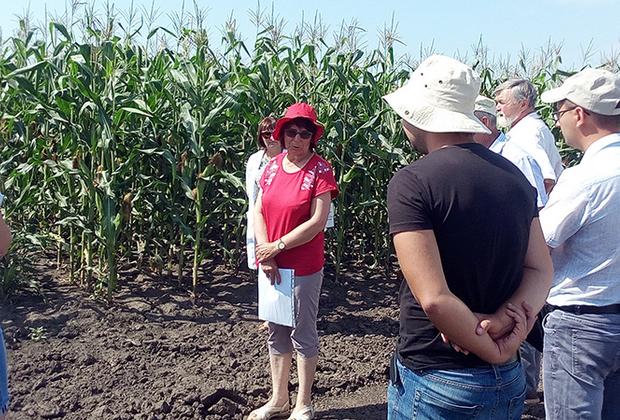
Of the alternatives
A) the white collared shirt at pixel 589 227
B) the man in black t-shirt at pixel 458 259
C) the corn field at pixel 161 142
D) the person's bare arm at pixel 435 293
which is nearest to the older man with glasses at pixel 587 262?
the white collared shirt at pixel 589 227

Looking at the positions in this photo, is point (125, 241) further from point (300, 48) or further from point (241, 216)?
point (300, 48)

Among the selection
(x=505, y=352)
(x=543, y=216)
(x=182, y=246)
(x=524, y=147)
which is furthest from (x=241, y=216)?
(x=505, y=352)

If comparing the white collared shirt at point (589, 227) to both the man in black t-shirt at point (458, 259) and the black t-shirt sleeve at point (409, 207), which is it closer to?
the man in black t-shirt at point (458, 259)

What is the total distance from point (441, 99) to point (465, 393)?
2.91 feet

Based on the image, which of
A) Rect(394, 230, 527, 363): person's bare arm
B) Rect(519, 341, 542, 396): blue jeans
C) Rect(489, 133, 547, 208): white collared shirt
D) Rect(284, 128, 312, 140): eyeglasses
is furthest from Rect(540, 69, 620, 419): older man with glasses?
Rect(519, 341, 542, 396): blue jeans

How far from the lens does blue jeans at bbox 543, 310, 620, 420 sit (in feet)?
8.29

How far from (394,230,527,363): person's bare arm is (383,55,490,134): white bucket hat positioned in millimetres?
363

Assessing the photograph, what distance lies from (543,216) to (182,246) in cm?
410

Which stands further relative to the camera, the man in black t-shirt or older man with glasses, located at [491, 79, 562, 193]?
older man with glasses, located at [491, 79, 562, 193]

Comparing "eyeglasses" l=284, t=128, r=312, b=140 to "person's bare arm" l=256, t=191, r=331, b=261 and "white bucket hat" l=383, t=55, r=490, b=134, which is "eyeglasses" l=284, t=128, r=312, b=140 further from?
"white bucket hat" l=383, t=55, r=490, b=134

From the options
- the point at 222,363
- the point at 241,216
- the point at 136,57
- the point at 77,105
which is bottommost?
the point at 222,363

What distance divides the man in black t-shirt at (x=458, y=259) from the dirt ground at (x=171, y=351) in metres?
2.30

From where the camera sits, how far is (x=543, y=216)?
8.46 feet

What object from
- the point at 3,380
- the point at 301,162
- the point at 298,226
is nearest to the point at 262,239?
the point at 298,226
